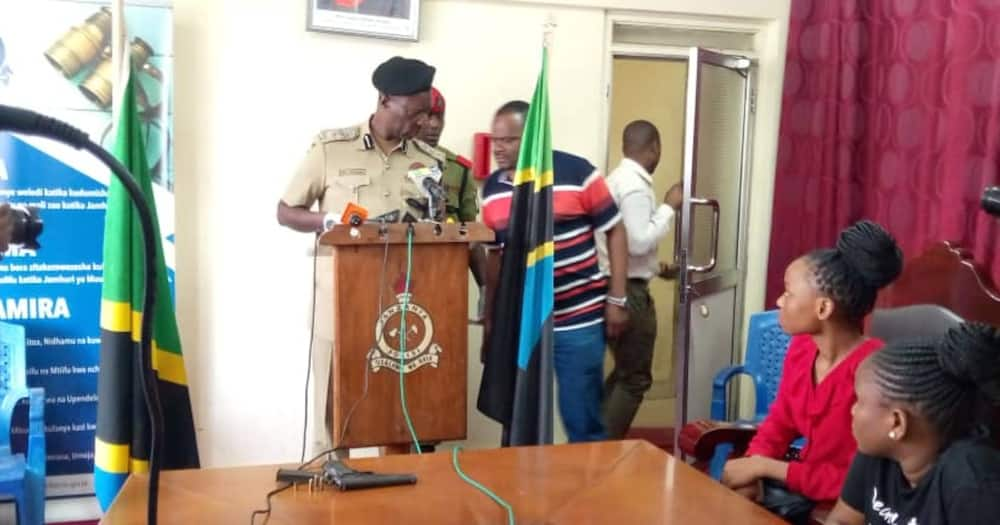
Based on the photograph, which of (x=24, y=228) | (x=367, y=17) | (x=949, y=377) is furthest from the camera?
(x=367, y=17)

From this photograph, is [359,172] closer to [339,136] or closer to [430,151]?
[339,136]

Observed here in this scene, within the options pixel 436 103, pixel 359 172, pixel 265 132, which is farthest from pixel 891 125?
pixel 265 132

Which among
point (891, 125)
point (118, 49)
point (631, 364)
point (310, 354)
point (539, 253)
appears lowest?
point (631, 364)

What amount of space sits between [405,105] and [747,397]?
7.32 feet

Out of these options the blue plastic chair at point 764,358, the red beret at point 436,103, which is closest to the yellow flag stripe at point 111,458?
the red beret at point 436,103

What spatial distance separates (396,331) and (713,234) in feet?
5.76

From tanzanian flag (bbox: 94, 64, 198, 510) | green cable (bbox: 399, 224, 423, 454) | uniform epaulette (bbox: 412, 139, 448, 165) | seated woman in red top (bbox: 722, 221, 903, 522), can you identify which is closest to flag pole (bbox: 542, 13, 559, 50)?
uniform epaulette (bbox: 412, 139, 448, 165)

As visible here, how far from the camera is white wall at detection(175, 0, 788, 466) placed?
10.9 ft

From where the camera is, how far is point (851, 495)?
1.73 m

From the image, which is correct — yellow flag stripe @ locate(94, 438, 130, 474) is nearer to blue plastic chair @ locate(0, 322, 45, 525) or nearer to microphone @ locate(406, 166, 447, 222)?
blue plastic chair @ locate(0, 322, 45, 525)

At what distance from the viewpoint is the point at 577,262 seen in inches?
124

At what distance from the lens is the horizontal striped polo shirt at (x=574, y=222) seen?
3.12 m

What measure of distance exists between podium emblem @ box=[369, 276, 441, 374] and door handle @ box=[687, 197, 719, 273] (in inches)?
51.4

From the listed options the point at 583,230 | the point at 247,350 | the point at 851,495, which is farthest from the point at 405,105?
the point at 851,495
